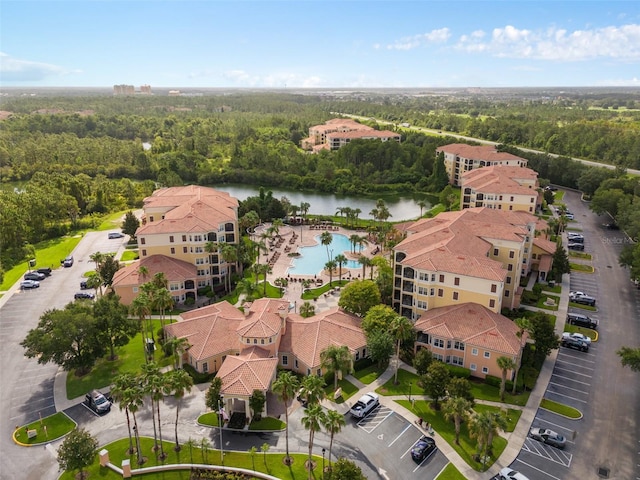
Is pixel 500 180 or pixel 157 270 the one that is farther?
pixel 500 180

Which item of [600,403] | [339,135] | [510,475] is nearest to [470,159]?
[339,135]

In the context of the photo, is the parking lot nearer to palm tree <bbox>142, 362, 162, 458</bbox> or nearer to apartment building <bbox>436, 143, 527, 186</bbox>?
palm tree <bbox>142, 362, 162, 458</bbox>

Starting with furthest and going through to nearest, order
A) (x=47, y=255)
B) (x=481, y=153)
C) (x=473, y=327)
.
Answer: (x=481, y=153) < (x=47, y=255) < (x=473, y=327)

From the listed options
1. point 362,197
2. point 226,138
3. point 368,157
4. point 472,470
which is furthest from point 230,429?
point 226,138

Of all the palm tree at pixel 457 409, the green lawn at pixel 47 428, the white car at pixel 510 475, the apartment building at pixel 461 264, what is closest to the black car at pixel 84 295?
the green lawn at pixel 47 428

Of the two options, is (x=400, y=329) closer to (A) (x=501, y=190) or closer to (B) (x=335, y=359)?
(B) (x=335, y=359)
